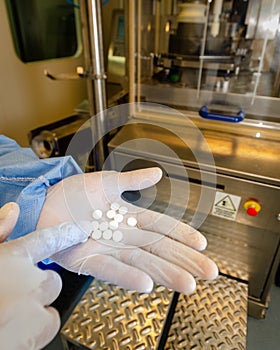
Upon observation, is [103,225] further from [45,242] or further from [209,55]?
[209,55]

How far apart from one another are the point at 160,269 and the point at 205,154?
0.45 meters

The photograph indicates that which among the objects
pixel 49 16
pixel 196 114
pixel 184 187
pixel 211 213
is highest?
pixel 49 16

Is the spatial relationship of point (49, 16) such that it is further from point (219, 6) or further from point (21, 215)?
point (21, 215)

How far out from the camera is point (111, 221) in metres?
0.71

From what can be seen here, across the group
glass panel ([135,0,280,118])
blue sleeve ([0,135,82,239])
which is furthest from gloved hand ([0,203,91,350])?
glass panel ([135,0,280,118])

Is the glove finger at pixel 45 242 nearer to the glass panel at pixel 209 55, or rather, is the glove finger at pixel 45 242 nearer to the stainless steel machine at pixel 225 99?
the stainless steel machine at pixel 225 99

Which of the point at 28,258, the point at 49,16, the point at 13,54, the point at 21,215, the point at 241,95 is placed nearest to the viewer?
the point at 28,258

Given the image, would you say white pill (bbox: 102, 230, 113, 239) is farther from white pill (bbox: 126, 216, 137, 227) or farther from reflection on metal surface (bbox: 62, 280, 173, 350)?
reflection on metal surface (bbox: 62, 280, 173, 350)

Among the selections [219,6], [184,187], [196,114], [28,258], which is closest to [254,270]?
[184,187]

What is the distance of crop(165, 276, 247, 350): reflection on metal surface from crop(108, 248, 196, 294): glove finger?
52 cm

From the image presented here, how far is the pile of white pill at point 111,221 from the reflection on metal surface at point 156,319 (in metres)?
0.46

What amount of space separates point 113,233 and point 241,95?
2.37ft

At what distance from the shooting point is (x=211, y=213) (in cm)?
93

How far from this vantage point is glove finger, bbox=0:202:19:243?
51 cm
